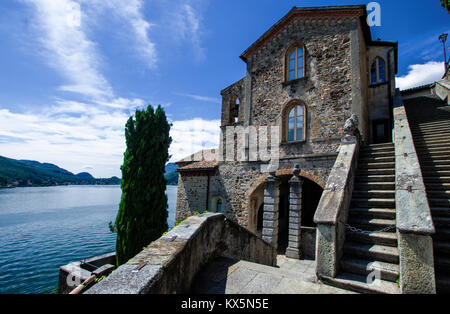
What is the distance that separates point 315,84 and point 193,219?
9.01 m

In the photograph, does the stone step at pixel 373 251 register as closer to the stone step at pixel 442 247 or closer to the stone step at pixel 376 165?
the stone step at pixel 442 247

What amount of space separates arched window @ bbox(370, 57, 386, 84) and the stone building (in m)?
0.05

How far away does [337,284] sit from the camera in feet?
9.36

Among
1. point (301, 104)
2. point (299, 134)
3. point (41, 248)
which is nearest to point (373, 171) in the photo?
point (299, 134)

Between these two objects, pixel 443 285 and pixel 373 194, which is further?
pixel 373 194

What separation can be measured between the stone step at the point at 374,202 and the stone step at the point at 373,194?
0.18 metres

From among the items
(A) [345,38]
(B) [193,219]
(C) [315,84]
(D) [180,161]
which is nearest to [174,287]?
(B) [193,219]

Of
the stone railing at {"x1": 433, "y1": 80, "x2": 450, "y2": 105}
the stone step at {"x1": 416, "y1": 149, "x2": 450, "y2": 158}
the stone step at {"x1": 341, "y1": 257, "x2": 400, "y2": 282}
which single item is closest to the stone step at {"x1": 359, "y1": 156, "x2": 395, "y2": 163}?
the stone step at {"x1": 416, "y1": 149, "x2": 450, "y2": 158}

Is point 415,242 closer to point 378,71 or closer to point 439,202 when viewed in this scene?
point 439,202

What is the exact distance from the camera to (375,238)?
3.50 meters

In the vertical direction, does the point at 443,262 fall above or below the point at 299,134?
below

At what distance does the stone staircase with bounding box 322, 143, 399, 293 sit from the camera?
112 inches

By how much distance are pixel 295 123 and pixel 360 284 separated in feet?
27.3

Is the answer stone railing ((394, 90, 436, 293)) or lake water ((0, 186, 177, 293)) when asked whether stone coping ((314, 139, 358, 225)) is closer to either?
stone railing ((394, 90, 436, 293))
